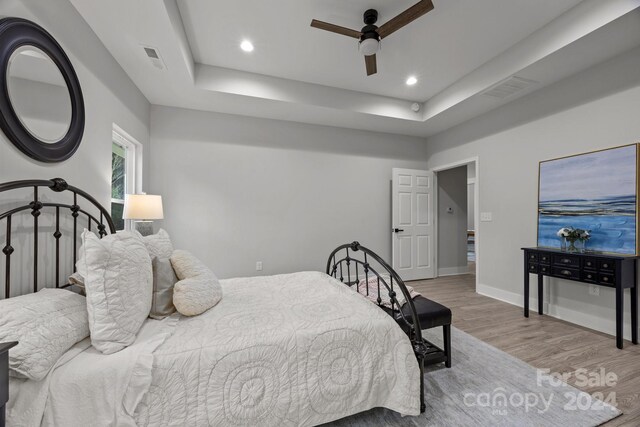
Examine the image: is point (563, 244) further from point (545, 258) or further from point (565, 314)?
point (565, 314)

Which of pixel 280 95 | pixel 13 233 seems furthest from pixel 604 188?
pixel 13 233

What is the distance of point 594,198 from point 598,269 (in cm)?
77

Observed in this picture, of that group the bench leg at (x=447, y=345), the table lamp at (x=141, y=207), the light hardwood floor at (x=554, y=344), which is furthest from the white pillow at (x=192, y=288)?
the light hardwood floor at (x=554, y=344)

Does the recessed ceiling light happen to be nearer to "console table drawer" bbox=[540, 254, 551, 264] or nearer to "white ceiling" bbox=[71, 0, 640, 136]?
"white ceiling" bbox=[71, 0, 640, 136]

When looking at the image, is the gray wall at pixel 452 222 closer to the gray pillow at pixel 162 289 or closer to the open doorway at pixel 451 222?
the open doorway at pixel 451 222

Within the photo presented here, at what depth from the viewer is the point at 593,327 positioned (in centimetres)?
268

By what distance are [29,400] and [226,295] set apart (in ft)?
3.53

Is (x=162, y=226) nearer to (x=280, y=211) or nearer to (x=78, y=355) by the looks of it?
(x=280, y=211)

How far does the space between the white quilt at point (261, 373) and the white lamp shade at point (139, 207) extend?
5.19 ft

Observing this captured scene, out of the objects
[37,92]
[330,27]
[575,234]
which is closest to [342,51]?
[330,27]

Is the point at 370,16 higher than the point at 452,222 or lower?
higher

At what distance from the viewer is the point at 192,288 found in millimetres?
1574

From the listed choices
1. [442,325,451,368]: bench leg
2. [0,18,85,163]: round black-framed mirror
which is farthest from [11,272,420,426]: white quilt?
[0,18,85,163]: round black-framed mirror

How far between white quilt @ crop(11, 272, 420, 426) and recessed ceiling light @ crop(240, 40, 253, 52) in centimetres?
267
